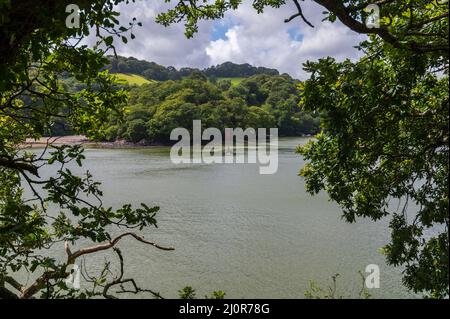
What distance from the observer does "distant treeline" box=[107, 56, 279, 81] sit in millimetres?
140500

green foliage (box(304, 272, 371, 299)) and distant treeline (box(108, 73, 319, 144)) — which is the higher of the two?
distant treeline (box(108, 73, 319, 144))

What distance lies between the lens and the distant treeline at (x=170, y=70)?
14050 centimetres

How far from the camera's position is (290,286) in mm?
10672

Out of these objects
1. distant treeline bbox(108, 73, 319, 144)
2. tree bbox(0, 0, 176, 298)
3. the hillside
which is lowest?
tree bbox(0, 0, 176, 298)

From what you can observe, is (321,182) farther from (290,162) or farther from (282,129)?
(282,129)

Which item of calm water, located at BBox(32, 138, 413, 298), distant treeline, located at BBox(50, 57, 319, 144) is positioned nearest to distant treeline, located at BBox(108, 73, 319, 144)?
distant treeline, located at BBox(50, 57, 319, 144)

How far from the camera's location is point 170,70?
158m

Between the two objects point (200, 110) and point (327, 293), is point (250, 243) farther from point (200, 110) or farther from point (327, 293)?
point (200, 110)

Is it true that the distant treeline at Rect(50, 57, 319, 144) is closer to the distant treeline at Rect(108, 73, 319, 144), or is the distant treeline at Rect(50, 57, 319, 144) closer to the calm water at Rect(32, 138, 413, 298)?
the distant treeline at Rect(108, 73, 319, 144)

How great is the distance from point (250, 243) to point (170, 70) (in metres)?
151

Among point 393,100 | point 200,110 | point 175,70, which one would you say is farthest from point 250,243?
point 175,70

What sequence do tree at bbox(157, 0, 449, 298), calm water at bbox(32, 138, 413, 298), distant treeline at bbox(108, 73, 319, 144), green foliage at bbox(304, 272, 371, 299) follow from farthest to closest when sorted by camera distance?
distant treeline at bbox(108, 73, 319, 144)
calm water at bbox(32, 138, 413, 298)
green foliage at bbox(304, 272, 371, 299)
tree at bbox(157, 0, 449, 298)

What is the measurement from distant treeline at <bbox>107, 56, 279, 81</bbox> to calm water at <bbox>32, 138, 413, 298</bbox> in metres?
99.1

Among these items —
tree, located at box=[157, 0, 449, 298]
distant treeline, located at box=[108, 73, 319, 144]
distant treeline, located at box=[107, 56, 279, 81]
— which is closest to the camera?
tree, located at box=[157, 0, 449, 298]
